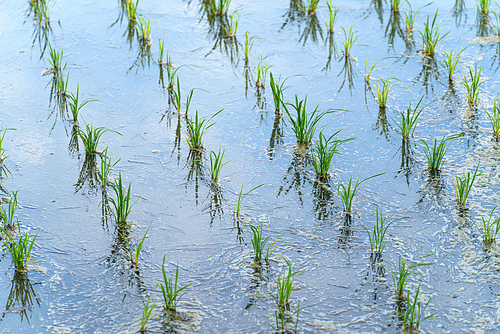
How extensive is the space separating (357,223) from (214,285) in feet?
3.66

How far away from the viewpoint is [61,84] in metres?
4.82

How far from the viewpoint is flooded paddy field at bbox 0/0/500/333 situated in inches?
110

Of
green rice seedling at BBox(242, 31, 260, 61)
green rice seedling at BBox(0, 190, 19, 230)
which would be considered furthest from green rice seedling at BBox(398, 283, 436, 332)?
green rice seedling at BBox(242, 31, 260, 61)

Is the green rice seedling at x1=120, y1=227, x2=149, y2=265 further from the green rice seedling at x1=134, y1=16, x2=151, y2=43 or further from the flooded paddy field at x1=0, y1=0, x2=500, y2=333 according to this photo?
the green rice seedling at x1=134, y1=16, x2=151, y2=43

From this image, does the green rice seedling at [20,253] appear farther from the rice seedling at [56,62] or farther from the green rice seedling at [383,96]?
the green rice seedling at [383,96]

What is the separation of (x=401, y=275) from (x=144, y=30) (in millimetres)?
4323

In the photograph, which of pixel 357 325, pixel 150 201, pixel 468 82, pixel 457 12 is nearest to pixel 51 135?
pixel 150 201

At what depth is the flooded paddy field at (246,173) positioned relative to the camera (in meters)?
2.80

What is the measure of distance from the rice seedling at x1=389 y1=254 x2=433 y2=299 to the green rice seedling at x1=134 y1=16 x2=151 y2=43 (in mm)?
3957

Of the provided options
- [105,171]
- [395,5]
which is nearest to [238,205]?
[105,171]

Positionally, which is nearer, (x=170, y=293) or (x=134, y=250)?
(x=170, y=293)

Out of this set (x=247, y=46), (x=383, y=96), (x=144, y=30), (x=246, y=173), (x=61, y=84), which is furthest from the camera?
(x=144, y=30)

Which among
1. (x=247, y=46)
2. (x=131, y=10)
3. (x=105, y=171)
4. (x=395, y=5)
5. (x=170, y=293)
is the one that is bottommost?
(x=170, y=293)

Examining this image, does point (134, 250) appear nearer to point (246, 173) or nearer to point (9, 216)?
point (9, 216)
